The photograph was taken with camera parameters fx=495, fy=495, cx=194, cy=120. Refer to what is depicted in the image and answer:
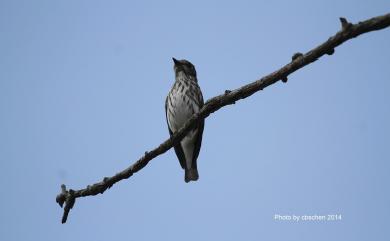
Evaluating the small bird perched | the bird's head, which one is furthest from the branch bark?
the bird's head

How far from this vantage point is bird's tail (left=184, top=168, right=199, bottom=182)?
895 cm

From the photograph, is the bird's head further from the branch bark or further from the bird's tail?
the branch bark

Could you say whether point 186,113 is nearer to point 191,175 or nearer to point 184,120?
point 184,120

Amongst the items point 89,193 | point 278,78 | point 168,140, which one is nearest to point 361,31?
point 278,78

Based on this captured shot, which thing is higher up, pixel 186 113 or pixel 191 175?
pixel 186 113

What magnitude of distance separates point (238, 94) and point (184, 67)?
529 centimetres

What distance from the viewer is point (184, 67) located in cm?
970

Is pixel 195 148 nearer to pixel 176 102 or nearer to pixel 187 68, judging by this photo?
pixel 176 102

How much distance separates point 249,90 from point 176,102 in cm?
466

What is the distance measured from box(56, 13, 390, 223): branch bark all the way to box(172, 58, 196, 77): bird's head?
434 centimetres

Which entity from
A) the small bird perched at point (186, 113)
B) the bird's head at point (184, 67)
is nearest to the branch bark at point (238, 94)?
the small bird perched at point (186, 113)

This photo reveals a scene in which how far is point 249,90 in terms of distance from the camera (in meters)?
4.42

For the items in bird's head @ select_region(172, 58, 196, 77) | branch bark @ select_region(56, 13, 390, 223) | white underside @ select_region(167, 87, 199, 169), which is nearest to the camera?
branch bark @ select_region(56, 13, 390, 223)

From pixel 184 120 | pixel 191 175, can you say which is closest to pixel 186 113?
pixel 184 120
